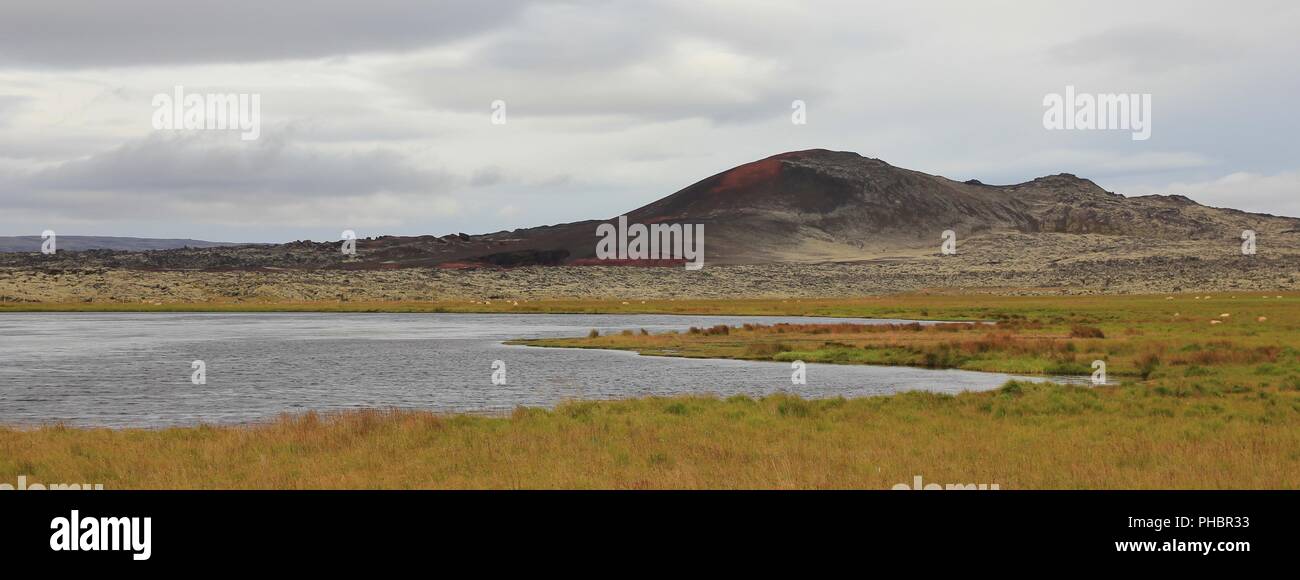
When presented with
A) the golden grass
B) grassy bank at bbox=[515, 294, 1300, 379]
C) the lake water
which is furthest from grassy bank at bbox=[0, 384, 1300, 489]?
grassy bank at bbox=[515, 294, 1300, 379]

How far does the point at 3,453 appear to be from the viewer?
20969 millimetres

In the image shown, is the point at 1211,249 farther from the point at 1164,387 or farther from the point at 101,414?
the point at 101,414

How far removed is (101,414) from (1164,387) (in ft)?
103

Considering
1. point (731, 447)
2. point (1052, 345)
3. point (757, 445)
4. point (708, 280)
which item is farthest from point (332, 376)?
point (708, 280)

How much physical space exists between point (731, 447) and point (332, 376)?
27405mm

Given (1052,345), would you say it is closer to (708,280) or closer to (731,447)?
(731,447)

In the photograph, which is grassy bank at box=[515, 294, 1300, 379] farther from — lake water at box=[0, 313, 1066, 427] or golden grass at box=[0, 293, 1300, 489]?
golden grass at box=[0, 293, 1300, 489]

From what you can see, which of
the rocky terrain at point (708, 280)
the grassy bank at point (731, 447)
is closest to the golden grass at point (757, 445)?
the grassy bank at point (731, 447)

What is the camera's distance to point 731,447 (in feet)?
69.0

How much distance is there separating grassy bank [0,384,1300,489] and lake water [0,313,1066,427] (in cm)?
694

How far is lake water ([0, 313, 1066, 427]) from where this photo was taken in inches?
1320

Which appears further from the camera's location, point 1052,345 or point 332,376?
point 1052,345
